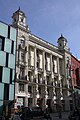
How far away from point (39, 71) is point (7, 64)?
13.3 m

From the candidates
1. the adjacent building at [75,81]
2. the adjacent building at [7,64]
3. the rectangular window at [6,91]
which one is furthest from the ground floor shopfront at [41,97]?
the adjacent building at [75,81]

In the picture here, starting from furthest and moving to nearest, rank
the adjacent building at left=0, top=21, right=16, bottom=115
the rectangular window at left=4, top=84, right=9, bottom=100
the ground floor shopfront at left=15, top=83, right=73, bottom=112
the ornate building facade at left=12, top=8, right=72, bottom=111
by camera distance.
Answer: the ornate building facade at left=12, top=8, right=72, bottom=111 < the ground floor shopfront at left=15, top=83, right=73, bottom=112 < the rectangular window at left=4, top=84, right=9, bottom=100 < the adjacent building at left=0, top=21, right=16, bottom=115

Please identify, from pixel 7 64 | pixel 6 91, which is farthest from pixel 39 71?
pixel 6 91

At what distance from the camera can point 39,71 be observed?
174 feet

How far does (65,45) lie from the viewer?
6806 cm

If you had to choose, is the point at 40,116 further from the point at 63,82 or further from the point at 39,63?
the point at 63,82

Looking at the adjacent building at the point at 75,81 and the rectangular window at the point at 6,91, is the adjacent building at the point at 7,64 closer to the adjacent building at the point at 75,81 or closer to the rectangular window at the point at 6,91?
the rectangular window at the point at 6,91

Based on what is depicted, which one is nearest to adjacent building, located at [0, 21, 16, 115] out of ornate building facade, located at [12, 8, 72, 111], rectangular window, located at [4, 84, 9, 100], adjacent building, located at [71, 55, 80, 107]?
rectangular window, located at [4, 84, 9, 100]

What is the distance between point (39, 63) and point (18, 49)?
10.2 m

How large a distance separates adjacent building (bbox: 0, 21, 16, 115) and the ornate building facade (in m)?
1.76

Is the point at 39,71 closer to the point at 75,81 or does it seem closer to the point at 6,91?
the point at 6,91

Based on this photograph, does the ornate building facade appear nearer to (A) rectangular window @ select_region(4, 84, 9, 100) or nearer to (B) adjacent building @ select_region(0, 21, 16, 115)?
(B) adjacent building @ select_region(0, 21, 16, 115)

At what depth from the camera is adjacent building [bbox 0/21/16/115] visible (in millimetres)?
39656

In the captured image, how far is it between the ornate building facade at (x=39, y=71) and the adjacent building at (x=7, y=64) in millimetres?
1759
